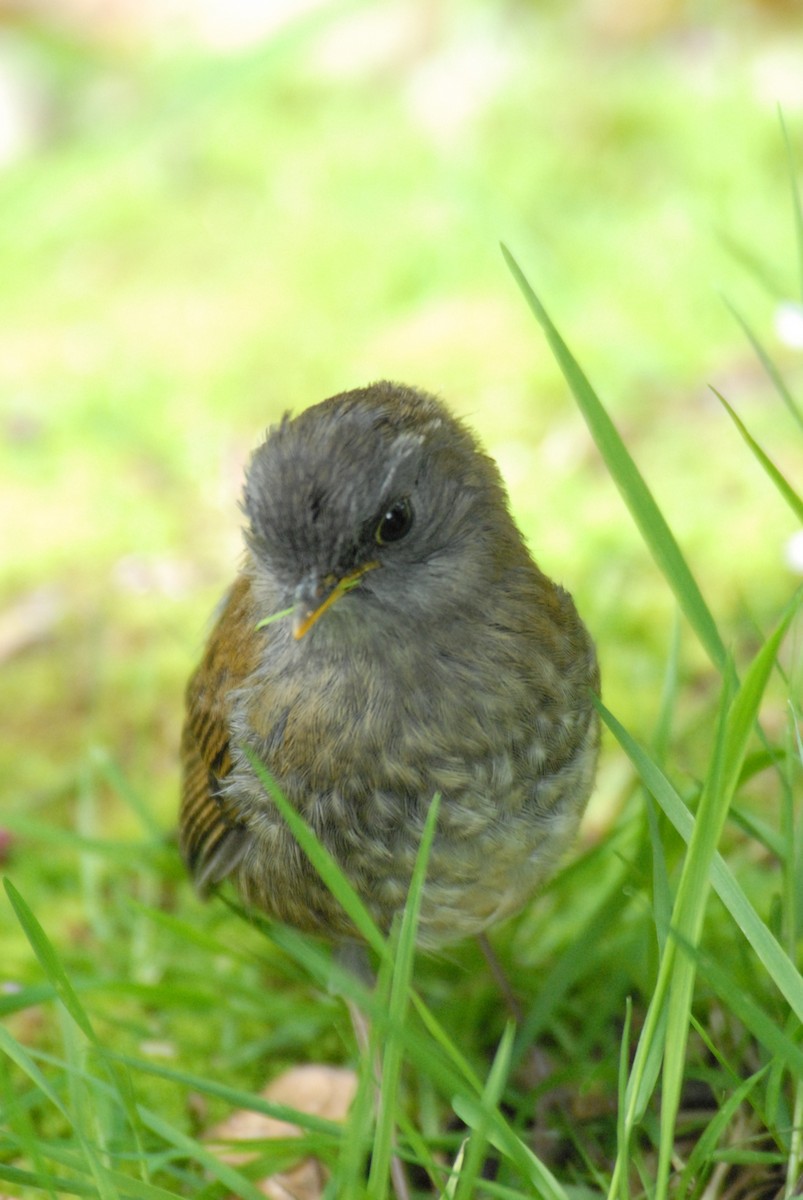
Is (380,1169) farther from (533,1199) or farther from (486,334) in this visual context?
(486,334)

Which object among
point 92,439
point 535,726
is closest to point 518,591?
point 535,726

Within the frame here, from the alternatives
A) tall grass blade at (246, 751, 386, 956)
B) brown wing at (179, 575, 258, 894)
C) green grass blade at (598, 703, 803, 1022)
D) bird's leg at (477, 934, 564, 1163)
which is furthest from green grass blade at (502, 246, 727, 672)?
bird's leg at (477, 934, 564, 1163)

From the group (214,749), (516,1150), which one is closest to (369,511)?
(214,749)

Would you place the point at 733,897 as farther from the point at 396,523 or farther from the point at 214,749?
the point at 214,749

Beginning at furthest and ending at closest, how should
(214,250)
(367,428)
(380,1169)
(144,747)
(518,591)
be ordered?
(214,250) < (144,747) < (518,591) < (367,428) < (380,1169)

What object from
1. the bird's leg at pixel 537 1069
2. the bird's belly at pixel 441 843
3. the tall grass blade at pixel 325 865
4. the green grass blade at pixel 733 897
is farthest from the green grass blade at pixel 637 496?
the bird's leg at pixel 537 1069

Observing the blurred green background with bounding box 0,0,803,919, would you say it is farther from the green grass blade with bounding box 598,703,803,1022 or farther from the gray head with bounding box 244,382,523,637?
the green grass blade with bounding box 598,703,803,1022
